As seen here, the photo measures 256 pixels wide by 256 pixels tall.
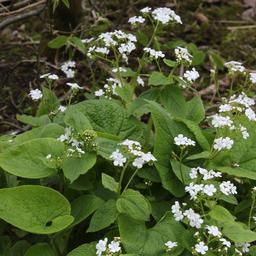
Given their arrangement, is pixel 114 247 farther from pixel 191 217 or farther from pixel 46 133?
pixel 46 133

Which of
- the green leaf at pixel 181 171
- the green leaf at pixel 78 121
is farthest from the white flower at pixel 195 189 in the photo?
the green leaf at pixel 78 121

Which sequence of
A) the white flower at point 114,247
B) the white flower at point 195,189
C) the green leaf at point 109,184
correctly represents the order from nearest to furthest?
the white flower at point 114,247
the white flower at point 195,189
the green leaf at point 109,184

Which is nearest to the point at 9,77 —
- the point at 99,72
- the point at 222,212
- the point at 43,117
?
the point at 99,72

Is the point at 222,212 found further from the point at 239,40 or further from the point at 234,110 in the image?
the point at 239,40

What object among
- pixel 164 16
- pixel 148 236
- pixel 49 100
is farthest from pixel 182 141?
pixel 49 100

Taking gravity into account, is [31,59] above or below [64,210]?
below

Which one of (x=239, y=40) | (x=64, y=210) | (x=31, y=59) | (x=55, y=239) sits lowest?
(x=239, y=40)

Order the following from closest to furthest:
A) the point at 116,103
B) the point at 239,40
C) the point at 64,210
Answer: the point at 64,210
the point at 116,103
the point at 239,40

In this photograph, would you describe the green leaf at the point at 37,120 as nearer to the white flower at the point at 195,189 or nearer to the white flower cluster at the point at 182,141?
the white flower cluster at the point at 182,141
